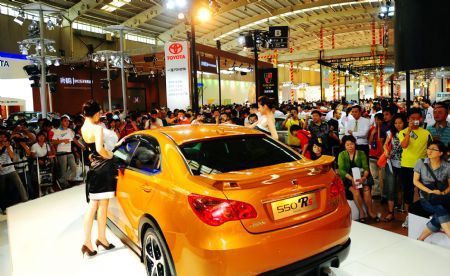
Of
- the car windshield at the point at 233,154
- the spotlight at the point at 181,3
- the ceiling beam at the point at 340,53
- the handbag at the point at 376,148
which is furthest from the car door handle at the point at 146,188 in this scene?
the ceiling beam at the point at 340,53

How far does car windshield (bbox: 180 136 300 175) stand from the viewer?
3145 mm

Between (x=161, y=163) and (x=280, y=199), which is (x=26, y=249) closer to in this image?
(x=161, y=163)

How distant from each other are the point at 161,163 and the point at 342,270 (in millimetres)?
1979

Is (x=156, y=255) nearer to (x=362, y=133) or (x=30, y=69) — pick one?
(x=362, y=133)

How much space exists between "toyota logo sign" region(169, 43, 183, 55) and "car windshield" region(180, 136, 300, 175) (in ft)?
30.5

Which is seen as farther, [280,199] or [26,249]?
[26,249]

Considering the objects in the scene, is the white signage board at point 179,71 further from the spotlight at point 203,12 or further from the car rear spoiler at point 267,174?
the car rear spoiler at point 267,174

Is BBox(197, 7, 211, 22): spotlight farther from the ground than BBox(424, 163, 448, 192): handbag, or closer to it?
farther from the ground

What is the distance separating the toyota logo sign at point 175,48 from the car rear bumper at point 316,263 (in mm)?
10333

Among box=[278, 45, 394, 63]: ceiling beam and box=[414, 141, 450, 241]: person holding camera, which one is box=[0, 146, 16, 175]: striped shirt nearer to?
box=[414, 141, 450, 241]: person holding camera

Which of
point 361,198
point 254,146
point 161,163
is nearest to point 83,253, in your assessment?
point 161,163

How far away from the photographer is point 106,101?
29.2 meters

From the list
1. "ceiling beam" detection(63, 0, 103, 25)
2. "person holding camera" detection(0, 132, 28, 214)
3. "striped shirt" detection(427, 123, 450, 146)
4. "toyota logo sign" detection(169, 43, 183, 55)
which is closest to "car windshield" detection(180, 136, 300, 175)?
"striped shirt" detection(427, 123, 450, 146)

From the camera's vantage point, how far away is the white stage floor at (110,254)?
3.63 m
